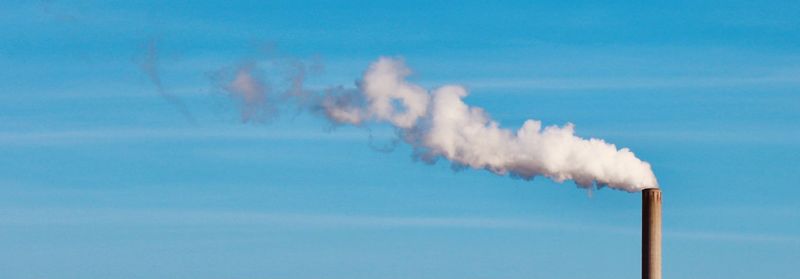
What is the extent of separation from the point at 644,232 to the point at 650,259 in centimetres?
83

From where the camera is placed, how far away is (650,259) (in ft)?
446

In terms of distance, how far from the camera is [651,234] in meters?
136

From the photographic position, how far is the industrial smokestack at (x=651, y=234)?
445ft

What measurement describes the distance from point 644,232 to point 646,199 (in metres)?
1.01

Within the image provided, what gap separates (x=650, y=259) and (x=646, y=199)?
178 centimetres

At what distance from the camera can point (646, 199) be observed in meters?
136

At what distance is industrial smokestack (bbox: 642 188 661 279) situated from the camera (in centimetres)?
13562

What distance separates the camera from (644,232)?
5344 inches
